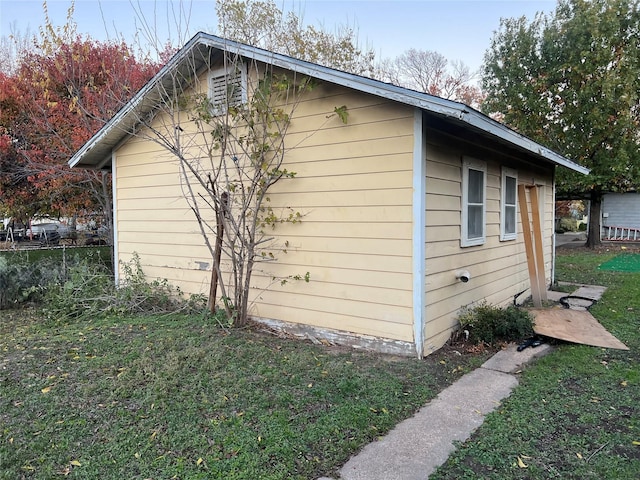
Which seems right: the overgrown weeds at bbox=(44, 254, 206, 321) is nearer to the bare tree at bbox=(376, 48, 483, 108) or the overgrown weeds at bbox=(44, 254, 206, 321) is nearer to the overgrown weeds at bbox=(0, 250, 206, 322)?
the overgrown weeds at bbox=(0, 250, 206, 322)

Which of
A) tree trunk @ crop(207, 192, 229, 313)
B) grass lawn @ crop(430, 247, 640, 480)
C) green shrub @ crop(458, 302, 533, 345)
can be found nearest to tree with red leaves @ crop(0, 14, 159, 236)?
tree trunk @ crop(207, 192, 229, 313)

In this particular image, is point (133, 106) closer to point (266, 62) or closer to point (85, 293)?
point (266, 62)

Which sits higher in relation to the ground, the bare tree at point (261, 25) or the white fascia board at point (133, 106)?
the bare tree at point (261, 25)

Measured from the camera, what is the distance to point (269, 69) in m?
5.18

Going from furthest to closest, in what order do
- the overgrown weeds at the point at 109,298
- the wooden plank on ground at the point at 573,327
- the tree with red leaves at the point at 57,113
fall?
the tree with red leaves at the point at 57,113 < the overgrown weeds at the point at 109,298 < the wooden plank on ground at the point at 573,327

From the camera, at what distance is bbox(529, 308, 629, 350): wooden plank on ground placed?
488 centimetres

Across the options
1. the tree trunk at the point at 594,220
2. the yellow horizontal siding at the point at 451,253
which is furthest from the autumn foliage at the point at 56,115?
the tree trunk at the point at 594,220

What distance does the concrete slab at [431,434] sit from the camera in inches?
99.9

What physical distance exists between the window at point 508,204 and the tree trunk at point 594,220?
1132 cm

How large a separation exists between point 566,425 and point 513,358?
4.50 ft

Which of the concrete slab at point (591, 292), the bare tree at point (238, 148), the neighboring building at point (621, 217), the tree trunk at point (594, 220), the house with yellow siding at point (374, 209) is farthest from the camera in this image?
the neighboring building at point (621, 217)

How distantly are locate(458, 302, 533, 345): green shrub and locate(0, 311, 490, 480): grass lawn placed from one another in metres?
0.46

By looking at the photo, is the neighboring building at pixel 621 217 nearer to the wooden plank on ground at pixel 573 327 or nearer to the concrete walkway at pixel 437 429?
the wooden plank on ground at pixel 573 327

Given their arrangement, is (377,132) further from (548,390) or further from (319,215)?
(548,390)
